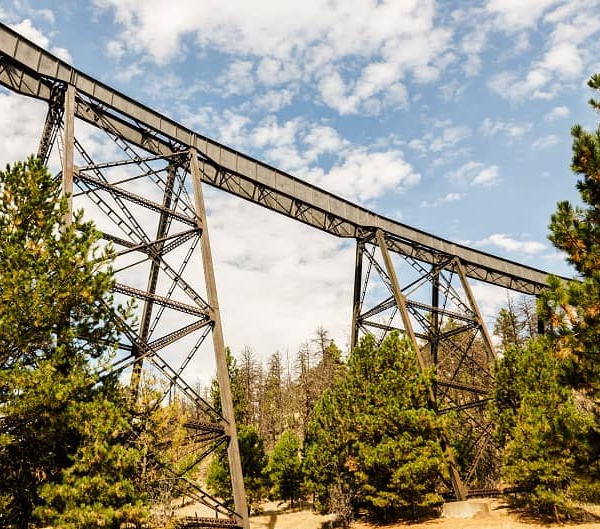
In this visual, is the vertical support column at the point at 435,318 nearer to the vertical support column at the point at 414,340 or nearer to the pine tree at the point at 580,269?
the vertical support column at the point at 414,340

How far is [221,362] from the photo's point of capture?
421 inches

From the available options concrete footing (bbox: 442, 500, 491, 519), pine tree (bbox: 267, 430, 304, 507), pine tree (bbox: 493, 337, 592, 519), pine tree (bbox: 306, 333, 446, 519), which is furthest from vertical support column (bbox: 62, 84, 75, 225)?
pine tree (bbox: 267, 430, 304, 507)

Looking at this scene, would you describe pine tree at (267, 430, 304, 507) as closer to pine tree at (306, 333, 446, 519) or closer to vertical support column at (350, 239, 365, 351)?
pine tree at (306, 333, 446, 519)

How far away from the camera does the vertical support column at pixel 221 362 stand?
10.0 meters

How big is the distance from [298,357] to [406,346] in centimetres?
4159

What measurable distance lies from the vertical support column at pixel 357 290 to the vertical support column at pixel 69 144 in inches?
434

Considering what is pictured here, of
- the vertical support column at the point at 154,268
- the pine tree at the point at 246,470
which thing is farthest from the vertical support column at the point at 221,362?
the pine tree at the point at 246,470

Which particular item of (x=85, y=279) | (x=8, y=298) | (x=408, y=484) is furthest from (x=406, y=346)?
(x=8, y=298)

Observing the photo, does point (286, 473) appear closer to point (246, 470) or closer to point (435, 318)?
point (246, 470)

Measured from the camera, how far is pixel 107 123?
11.9 m

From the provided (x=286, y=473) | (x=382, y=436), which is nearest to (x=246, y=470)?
(x=286, y=473)

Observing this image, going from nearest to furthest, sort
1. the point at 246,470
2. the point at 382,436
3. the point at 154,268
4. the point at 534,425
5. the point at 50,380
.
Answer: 1. the point at 50,380
2. the point at 154,268
3. the point at 534,425
4. the point at 382,436
5. the point at 246,470

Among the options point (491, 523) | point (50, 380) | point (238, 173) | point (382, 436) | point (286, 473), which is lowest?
point (491, 523)

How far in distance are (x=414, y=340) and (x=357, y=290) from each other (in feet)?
9.54
